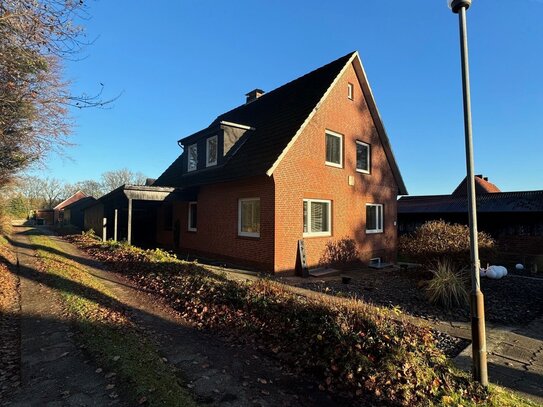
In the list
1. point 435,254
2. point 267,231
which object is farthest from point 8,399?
point 435,254

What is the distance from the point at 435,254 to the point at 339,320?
8556 mm

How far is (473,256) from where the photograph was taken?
4305 millimetres

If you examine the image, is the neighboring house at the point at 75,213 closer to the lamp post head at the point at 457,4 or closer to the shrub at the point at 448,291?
the shrub at the point at 448,291

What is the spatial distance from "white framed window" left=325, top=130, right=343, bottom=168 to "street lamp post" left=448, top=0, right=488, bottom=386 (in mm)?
9025

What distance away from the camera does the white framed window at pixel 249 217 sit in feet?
39.9

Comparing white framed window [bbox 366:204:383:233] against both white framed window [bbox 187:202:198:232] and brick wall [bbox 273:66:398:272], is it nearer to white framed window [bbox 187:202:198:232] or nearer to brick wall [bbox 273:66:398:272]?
brick wall [bbox 273:66:398:272]

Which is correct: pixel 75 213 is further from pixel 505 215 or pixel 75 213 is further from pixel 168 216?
pixel 505 215

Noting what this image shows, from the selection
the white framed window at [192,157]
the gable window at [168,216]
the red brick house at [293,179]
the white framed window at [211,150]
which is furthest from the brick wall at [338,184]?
the gable window at [168,216]

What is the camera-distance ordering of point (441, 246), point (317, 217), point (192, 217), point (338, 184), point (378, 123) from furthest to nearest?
point (378, 123) < point (192, 217) < point (338, 184) < point (317, 217) < point (441, 246)

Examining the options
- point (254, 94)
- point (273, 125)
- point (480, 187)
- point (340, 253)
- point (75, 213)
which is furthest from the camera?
point (75, 213)

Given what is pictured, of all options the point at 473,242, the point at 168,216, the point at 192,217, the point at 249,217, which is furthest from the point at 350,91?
the point at 473,242

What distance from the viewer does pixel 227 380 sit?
4.24 metres

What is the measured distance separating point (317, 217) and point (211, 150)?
6.10m

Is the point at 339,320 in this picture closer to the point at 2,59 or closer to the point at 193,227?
the point at 2,59
